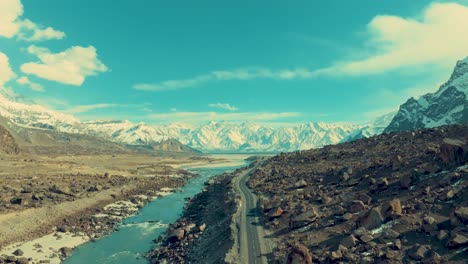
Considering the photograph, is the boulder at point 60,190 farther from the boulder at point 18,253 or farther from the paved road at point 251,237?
the paved road at point 251,237

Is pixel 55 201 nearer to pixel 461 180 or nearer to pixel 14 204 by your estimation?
pixel 14 204

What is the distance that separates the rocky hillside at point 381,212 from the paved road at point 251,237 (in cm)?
227

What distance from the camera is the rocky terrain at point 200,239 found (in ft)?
222

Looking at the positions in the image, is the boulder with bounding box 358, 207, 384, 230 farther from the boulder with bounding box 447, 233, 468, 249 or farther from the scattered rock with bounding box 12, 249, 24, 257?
the scattered rock with bounding box 12, 249, 24, 257

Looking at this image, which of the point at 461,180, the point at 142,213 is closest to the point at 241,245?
the point at 461,180

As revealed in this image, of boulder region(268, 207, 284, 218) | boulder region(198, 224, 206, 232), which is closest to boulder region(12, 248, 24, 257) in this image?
boulder region(198, 224, 206, 232)

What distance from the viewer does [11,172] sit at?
158375mm

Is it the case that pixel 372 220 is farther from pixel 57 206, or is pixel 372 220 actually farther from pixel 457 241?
pixel 57 206

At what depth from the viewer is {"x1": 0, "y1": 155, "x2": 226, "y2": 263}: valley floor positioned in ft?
270

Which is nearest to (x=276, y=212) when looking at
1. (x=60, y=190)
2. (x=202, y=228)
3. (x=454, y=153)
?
(x=202, y=228)

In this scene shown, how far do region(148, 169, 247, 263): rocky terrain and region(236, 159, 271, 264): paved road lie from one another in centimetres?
224

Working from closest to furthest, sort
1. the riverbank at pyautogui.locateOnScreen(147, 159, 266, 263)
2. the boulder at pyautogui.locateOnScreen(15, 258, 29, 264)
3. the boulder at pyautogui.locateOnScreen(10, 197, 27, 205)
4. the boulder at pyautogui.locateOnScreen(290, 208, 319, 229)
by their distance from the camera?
the riverbank at pyautogui.locateOnScreen(147, 159, 266, 263) → the boulder at pyautogui.locateOnScreen(15, 258, 29, 264) → the boulder at pyautogui.locateOnScreen(290, 208, 319, 229) → the boulder at pyautogui.locateOnScreen(10, 197, 27, 205)

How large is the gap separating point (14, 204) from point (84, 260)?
47001 mm

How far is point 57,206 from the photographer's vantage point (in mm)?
111625
